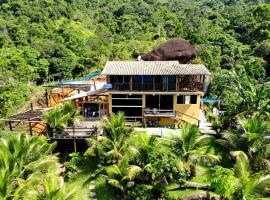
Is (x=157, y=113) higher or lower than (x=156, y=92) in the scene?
lower

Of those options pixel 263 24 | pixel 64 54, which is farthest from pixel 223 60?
pixel 64 54

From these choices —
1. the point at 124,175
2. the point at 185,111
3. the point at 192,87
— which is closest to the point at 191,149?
the point at 124,175

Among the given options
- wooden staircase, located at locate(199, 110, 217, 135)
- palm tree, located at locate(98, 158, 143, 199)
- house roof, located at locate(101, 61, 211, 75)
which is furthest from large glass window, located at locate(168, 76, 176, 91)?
palm tree, located at locate(98, 158, 143, 199)

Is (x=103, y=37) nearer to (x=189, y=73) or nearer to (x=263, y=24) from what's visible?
(x=263, y=24)

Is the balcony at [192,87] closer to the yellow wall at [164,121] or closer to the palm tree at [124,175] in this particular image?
the yellow wall at [164,121]

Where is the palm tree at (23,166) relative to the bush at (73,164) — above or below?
above

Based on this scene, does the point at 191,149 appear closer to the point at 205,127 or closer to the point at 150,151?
the point at 150,151

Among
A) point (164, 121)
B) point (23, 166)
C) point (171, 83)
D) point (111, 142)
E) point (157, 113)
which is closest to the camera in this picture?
point (23, 166)

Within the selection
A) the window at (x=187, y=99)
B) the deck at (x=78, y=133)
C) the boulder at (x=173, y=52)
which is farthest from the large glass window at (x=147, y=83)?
the boulder at (x=173, y=52)
